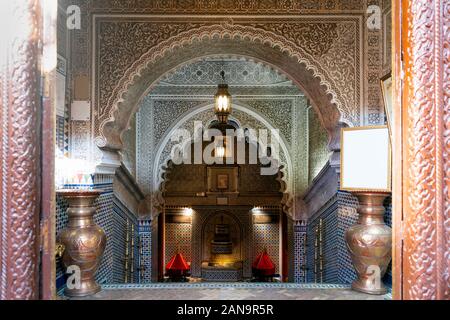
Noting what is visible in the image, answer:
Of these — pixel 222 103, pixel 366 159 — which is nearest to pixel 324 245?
pixel 222 103

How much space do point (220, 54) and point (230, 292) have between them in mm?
2915

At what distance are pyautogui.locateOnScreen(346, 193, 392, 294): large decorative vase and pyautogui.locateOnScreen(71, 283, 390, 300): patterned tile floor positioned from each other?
157 millimetres

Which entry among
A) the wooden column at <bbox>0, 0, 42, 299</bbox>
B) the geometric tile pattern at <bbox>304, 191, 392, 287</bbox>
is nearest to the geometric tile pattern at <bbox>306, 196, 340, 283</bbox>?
the geometric tile pattern at <bbox>304, 191, 392, 287</bbox>

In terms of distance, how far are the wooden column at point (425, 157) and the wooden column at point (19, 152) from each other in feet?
5.19

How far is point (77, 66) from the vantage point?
15.1 feet

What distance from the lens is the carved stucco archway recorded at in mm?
4586

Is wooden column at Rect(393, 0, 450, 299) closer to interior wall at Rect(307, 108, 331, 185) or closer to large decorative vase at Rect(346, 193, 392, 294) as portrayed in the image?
large decorative vase at Rect(346, 193, 392, 294)

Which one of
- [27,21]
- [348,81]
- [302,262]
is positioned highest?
[348,81]

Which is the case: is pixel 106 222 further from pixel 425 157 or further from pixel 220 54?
pixel 425 157

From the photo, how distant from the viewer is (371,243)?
143 inches

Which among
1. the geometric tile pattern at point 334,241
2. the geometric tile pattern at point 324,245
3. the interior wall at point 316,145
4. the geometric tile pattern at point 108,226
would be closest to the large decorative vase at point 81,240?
the geometric tile pattern at point 108,226
